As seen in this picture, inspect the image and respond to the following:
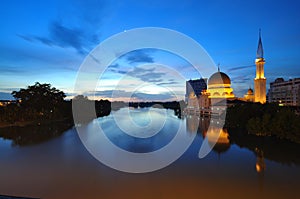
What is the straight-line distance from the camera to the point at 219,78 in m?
27.4

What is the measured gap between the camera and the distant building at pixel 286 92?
28172 mm

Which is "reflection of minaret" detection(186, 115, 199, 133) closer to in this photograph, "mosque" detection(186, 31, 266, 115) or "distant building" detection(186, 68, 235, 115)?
"distant building" detection(186, 68, 235, 115)

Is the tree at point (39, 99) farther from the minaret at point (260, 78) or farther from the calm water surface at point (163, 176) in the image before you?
the minaret at point (260, 78)

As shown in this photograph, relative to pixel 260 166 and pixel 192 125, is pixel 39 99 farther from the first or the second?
pixel 260 166

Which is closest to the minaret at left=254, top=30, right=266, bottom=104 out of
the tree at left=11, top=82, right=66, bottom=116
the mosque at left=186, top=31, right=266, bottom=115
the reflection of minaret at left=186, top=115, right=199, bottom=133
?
the mosque at left=186, top=31, right=266, bottom=115

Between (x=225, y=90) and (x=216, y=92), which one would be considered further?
(x=216, y=92)

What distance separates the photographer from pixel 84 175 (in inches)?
247

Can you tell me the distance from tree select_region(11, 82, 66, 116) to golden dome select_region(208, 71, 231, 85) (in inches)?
633

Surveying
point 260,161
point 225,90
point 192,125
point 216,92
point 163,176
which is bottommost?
point 163,176

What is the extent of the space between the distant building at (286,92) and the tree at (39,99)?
21.4 m

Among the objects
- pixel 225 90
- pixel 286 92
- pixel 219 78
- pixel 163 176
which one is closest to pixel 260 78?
pixel 225 90

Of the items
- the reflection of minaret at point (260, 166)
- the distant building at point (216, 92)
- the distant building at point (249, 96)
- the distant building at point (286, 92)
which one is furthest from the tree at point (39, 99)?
the distant building at point (286, 92)

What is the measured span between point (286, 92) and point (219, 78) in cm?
1001

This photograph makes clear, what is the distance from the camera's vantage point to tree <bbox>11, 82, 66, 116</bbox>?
18.9 m
